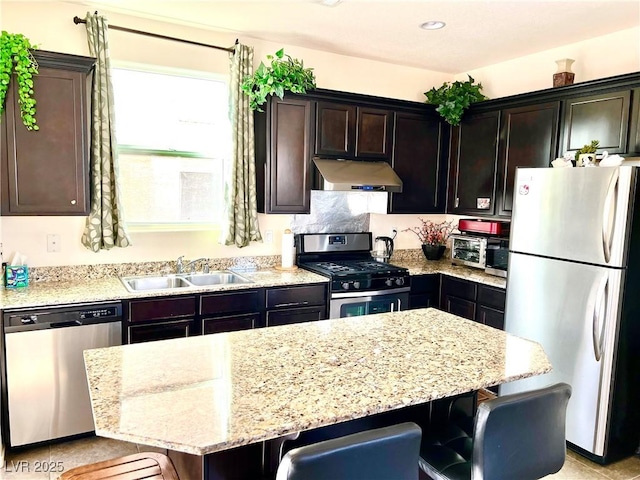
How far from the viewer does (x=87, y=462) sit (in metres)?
2.67

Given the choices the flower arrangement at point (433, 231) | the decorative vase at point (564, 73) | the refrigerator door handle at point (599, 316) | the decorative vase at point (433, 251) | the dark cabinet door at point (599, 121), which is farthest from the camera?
the flower arrangement at point (433, 231)

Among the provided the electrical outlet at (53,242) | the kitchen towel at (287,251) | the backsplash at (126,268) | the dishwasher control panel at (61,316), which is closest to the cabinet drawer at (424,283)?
the kitchen towel at (287,251)

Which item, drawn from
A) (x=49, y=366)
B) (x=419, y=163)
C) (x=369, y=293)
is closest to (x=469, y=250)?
(x=419, y=163)

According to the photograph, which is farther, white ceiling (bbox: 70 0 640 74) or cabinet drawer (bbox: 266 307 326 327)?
cabinet drawer (bbox: 266 307 326 327)

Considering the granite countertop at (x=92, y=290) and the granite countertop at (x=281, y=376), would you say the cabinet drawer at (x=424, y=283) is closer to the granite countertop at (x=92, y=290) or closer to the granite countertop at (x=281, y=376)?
the granite countertop at (x=92, y=290)

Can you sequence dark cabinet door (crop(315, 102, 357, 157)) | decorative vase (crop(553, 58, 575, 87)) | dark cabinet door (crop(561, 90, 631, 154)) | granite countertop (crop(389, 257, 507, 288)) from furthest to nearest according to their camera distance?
1. dark cabinet door (crop(315, 102, 357, 157))
2. granite countertop (crop(389, 257, 507, 288))
3. decorative vase (crop(553, 58, 575, 87))
4. dark cabinet door (crop(561, 90, 631, 154))

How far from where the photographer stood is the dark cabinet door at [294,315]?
11.0ft

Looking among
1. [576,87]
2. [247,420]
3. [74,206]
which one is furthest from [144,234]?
[576,87]

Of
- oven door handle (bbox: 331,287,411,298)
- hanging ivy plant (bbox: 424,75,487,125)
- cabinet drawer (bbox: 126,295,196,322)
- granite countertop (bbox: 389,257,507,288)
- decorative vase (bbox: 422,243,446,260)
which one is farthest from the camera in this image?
decorative vase (bbox: 422,243,446,260)

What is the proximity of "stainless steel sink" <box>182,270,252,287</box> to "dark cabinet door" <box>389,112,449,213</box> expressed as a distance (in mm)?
1545

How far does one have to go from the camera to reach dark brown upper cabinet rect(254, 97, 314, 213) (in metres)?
3.61

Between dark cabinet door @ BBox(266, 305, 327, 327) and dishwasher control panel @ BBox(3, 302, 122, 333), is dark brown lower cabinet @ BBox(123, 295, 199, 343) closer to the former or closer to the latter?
dishwasher control panel @ BBox(3, 302, 122, 333)

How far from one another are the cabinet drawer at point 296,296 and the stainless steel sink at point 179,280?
0.72ft

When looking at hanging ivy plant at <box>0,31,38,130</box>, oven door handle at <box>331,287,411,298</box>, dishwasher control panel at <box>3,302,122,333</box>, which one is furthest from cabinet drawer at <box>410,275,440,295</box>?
hanging ivy plant at <box>0,31,38,130</box>
